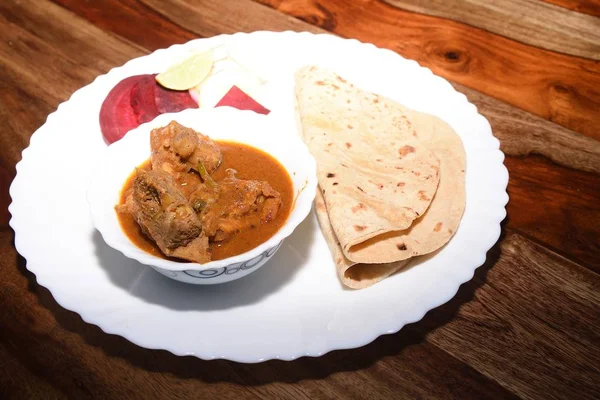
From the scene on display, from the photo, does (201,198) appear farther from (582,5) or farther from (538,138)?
(582,5)

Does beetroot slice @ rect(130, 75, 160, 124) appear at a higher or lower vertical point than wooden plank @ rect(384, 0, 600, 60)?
lower

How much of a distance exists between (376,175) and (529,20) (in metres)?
2.27

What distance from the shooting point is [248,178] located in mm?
2869

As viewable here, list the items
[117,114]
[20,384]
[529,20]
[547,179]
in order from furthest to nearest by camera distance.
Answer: [529,20] < [117,114] < [547,179] < [20,384]

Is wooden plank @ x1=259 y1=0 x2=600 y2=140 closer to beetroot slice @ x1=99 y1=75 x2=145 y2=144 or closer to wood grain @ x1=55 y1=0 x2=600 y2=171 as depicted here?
wood grain @ x1=55 y1=0 x2=600 y2=171

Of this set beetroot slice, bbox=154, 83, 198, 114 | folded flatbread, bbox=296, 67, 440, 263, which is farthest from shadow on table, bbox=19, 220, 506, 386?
beetroot slice, bbox=154, 83, 198, 114

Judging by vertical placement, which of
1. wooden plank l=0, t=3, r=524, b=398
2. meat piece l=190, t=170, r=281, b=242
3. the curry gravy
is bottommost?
wooden plank l=0, t=3, r=524, b=398

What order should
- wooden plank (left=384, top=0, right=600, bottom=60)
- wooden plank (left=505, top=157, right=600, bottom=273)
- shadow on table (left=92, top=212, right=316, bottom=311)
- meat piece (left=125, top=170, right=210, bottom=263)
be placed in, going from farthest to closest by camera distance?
1. wooden plank (left=384, top=0, right=600, bottom=60)
2. wooden plank (left=505, top=157, right=600, bottom=273)
3. shadow on table (left=92, top=212, right=316, bottom=311)
4. meat piece (left=125, top=170, right=210, bottom=263)

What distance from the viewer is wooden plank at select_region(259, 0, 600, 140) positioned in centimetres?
382

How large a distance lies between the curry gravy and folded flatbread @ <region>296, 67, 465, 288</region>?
0.27 m

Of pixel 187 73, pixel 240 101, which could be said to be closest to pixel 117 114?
pixel 187 73

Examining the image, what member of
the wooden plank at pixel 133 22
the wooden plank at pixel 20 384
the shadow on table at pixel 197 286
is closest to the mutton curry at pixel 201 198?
the shadow on table at pixel 197 286

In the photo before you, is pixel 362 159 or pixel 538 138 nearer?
pixel 362 159

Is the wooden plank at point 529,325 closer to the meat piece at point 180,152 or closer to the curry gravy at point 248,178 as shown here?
the curry gravy at point 248,178
